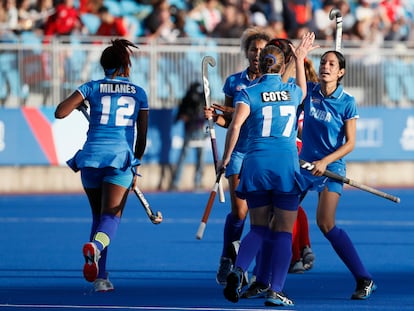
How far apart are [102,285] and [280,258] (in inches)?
69.5

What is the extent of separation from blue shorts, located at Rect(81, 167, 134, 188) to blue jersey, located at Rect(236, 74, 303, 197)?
1213 millimetres

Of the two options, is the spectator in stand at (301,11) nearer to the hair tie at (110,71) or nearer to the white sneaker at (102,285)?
the hair tie at (110,71)

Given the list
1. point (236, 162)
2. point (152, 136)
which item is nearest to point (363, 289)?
point (236, 162)

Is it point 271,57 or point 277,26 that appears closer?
point 271,57

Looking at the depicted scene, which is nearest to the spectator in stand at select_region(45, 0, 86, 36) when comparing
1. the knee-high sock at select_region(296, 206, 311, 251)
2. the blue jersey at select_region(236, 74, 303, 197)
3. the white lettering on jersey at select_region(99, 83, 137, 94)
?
the knee-high sock at select_region(296, 206, 311, 251)

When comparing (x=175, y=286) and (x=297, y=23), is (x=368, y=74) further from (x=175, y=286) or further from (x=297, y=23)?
(x=175, y=286)

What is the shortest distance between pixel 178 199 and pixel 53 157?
8.97 ft

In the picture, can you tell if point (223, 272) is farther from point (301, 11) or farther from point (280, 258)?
point (301, 11)

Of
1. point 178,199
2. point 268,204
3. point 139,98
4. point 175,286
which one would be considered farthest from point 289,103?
point 178,199

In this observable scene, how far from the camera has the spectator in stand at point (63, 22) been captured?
78.3ft

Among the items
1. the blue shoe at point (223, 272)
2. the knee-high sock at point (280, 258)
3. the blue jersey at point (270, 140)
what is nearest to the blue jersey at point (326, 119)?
the blue jersey at point (270, 140)

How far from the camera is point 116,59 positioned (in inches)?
412

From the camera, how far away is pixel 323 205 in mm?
10297

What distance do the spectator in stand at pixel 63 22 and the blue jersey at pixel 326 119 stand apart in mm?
13919
